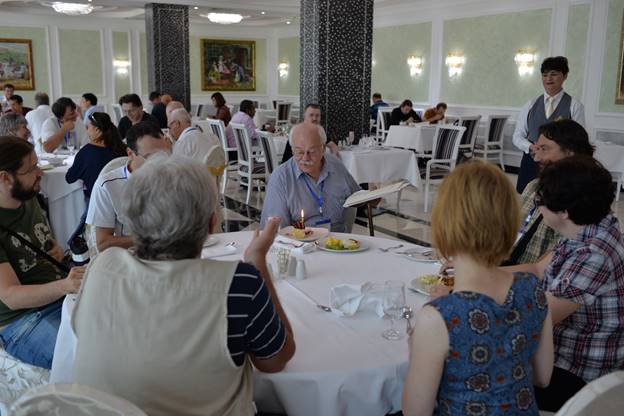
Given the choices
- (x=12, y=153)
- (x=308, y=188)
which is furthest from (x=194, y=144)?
(x=12, y=153)

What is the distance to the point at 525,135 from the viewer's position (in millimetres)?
5105

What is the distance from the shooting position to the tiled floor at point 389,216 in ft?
19.7

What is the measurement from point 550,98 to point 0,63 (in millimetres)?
13412

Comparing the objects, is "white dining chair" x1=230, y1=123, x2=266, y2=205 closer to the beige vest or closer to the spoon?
the spoon

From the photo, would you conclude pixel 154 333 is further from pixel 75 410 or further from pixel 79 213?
pixel 79 213

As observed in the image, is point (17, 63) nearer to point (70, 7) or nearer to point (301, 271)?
point (70, 7)

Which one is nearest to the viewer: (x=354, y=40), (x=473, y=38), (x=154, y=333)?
(x=154, y=333)

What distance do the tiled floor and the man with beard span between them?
3.90m

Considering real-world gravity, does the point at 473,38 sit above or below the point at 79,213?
above

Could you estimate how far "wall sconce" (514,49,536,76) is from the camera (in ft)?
32.7

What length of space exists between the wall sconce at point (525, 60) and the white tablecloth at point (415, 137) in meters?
2.10

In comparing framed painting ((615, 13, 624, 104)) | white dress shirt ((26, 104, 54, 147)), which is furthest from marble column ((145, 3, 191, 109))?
framed painting ((615, 13, 624, 104))

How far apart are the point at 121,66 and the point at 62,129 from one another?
10.00 metres

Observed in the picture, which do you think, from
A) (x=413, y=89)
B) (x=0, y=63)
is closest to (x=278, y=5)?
(x=413, y=89)
